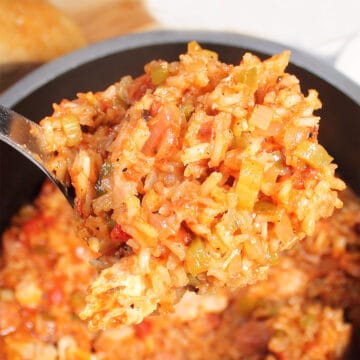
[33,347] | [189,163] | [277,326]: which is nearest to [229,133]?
[189,163]

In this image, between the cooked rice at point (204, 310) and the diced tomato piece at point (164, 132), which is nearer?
the diced tomato piece at point (164, 132)

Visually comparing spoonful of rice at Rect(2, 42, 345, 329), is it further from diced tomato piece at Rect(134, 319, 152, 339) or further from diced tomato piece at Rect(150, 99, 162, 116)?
diced tomato piece at Rect(134, 319, 152, 339)

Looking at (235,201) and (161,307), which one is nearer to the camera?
(235,201)

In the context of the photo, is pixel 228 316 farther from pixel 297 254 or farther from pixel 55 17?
pixel 55 17

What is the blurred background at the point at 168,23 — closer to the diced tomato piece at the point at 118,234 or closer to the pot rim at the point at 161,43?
the pot rim at the point at 161,43

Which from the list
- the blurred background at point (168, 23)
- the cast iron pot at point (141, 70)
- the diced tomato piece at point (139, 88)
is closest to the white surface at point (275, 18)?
the blurred background at point (168, 23)

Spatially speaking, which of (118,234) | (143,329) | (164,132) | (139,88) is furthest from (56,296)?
(164,132)
